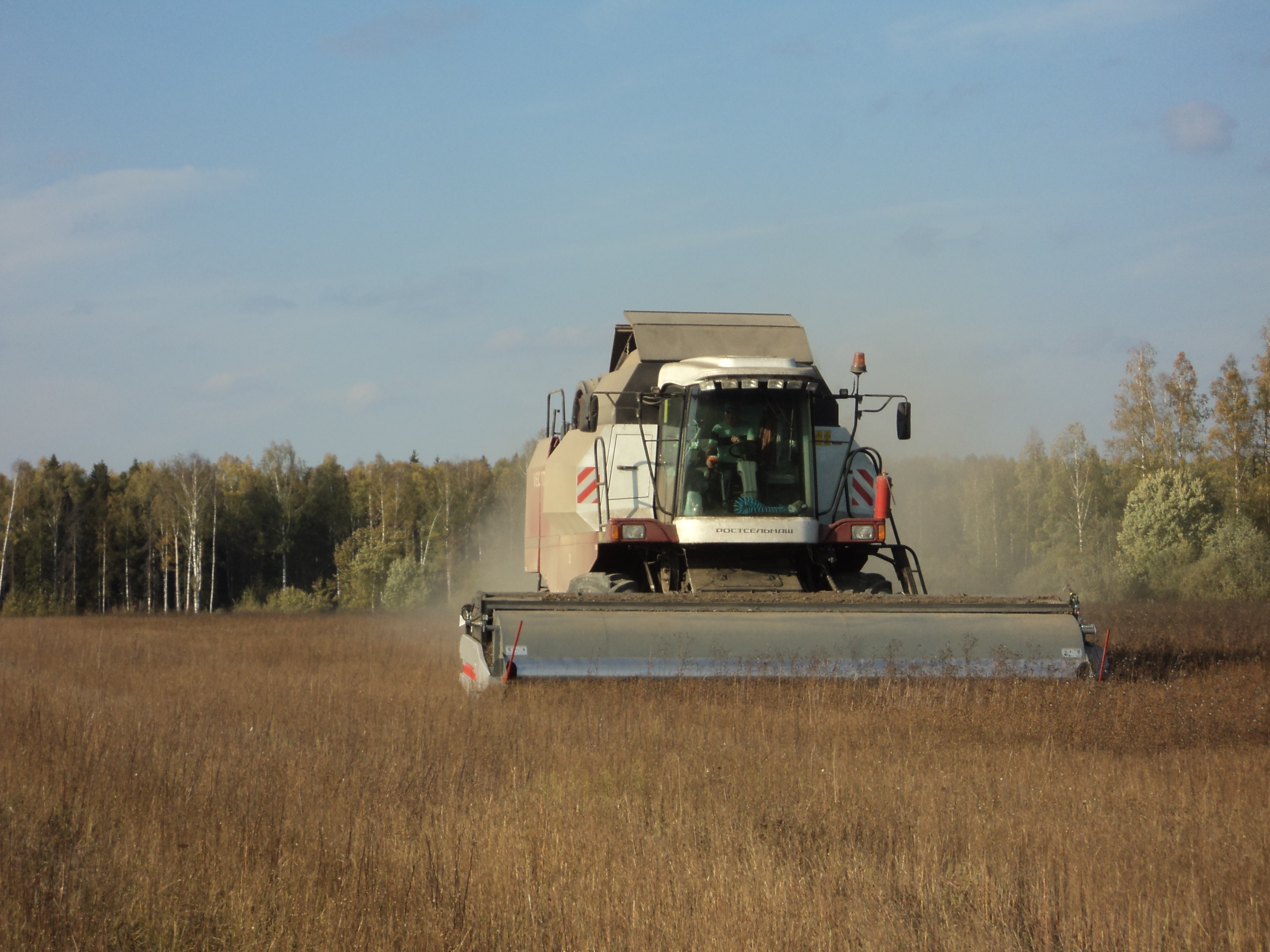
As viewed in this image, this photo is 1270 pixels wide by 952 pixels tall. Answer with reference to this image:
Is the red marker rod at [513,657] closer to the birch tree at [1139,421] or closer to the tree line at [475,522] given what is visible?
the tree line at [475,522]

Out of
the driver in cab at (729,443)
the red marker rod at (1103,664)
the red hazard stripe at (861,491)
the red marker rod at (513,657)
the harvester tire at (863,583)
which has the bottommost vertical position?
the red marker rod at (1103,664)

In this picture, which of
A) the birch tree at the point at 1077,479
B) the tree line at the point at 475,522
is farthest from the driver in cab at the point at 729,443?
the birch tree at the point at 1077,479

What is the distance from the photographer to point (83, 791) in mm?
5930

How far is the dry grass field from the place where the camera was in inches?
154

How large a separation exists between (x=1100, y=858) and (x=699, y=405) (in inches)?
283

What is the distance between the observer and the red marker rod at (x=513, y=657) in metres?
A: 8.95

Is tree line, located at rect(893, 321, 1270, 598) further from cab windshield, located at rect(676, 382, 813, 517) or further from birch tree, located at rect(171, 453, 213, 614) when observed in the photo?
birch tree, located at rect(171, 453, 213, 614)

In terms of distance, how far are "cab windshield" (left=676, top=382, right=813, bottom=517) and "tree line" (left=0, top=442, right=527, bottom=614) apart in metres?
35.7

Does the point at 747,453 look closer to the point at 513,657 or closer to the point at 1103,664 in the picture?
the point at 513,657

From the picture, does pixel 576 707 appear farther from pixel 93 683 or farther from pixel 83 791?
pixel 93 683

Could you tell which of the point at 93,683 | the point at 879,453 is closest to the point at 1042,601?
the point at 879,453

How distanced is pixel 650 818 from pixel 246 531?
6889 cm

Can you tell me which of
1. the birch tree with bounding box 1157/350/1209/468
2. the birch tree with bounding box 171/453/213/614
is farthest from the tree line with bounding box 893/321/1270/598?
the birch tree with bounding box 171/453/213/614

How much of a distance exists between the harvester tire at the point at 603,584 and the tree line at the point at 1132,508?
2243 cm
